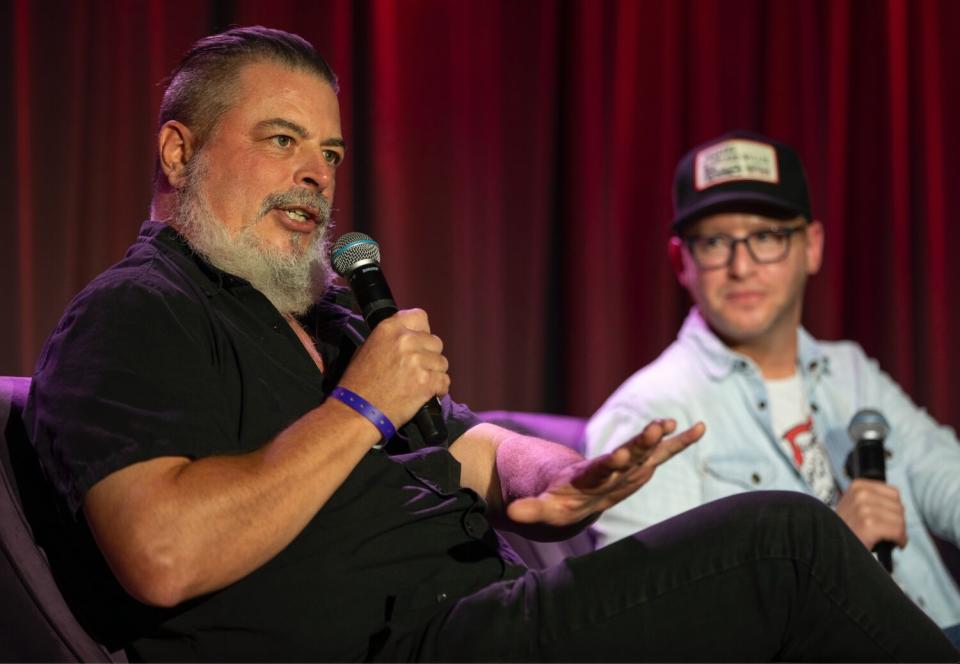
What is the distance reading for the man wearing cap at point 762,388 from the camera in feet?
8.02

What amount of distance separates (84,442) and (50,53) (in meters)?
1.52

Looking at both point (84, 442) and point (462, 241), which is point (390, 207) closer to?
point (462, 241)

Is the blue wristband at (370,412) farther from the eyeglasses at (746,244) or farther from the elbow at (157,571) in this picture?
the eyeglasses at (746,244)

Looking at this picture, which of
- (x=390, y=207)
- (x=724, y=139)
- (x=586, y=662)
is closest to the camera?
(x=586, y=662)

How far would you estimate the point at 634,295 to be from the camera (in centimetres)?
336

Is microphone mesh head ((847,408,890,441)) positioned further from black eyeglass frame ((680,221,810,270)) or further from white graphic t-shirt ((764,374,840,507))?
black eyeglass frame ((680,221,810,270))

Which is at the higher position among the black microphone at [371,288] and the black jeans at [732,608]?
the black microphone at [371,288]

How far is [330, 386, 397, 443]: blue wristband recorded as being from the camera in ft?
4.55

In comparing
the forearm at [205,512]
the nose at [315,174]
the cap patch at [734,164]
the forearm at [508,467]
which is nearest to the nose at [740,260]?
the cap patch at [734,164]

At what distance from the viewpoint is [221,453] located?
4.37 feet

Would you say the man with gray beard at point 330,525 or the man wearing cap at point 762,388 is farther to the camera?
the man wearing cap at point 762,388

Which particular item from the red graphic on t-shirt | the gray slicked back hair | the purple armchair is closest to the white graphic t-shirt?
the red graphic on t-shirt

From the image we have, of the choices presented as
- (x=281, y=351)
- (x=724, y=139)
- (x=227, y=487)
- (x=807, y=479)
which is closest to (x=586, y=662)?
(x=227, y=487)

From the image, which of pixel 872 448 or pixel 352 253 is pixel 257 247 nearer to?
pixel 352 253
